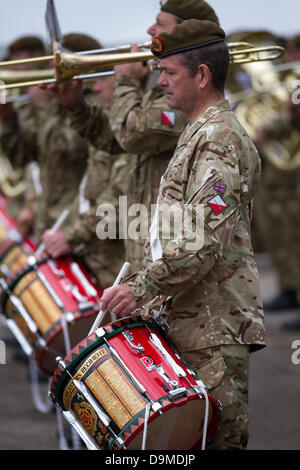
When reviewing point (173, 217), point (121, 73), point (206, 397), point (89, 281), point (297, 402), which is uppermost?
point (121, 73)

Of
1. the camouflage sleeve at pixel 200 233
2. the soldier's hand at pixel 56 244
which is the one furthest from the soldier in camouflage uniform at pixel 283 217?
the camouflage sleeve at pixel 200 233

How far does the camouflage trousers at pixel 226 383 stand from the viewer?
→ 8.63 ft

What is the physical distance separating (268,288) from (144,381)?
6.86 m

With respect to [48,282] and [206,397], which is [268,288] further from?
[206,397]

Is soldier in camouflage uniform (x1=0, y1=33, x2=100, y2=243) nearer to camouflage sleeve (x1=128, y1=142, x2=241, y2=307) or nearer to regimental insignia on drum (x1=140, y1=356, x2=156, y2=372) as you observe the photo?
camouflage sleeve (x1=128, y1=142, x2=241, y2=307)

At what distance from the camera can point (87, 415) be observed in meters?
2.54

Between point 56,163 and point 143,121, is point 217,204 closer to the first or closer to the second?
point 143,121

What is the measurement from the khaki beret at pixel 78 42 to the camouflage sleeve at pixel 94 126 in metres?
0.39

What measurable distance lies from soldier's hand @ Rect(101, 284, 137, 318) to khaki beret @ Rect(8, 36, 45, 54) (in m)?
3.71

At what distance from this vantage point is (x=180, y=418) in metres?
2.47

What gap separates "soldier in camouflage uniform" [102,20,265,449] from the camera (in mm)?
2533

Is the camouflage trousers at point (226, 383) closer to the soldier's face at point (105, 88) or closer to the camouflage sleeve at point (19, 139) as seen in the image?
the soldier's face at point (105, 88)

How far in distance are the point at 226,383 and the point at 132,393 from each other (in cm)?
36

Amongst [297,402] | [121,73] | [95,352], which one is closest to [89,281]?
[121,73]
